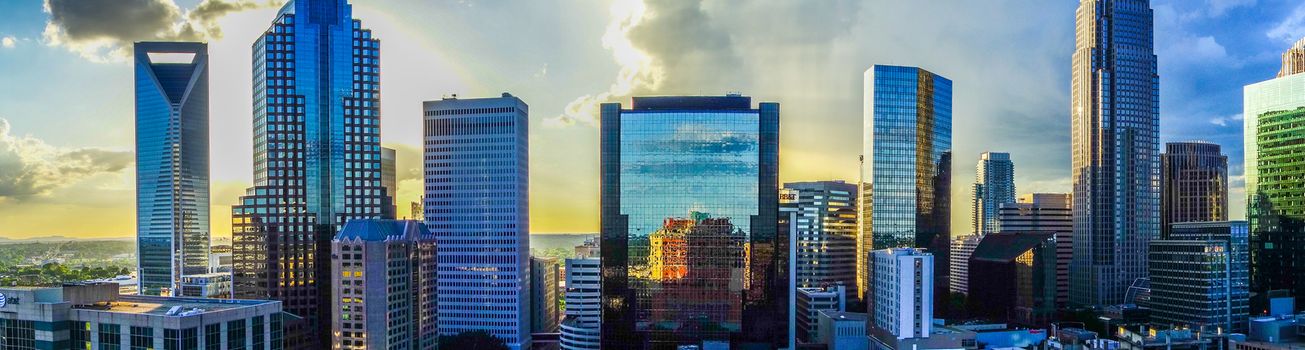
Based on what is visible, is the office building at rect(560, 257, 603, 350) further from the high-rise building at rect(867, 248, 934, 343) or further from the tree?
the high-rise building at rect(867, 248, 934, 343)

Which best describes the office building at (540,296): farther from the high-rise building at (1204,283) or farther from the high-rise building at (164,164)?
the high-rise building at (1204,283)

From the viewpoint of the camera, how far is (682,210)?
114 m

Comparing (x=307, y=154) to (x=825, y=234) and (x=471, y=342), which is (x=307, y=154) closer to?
(x=471, y=342)

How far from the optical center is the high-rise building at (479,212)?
124250 millimetres

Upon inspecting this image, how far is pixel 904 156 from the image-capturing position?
5773 inches

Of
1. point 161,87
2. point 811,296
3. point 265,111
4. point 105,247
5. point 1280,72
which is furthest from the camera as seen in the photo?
point 105,247

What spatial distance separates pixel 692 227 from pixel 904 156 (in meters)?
56.5

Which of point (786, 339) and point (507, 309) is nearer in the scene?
point (786, 339)

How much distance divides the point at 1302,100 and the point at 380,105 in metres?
157

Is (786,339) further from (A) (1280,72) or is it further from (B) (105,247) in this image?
(B) (105,247)

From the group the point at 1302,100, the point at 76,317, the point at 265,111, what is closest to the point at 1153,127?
the point at 1302,100

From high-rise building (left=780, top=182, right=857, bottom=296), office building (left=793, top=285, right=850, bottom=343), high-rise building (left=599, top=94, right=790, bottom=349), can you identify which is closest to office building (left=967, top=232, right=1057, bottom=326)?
high-rise building (left=780, top=182, right=857, bottom=296)

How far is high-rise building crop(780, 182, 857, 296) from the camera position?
148375mm

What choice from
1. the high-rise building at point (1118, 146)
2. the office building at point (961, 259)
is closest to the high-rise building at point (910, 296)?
the high-rise building at point (1118, 146)
